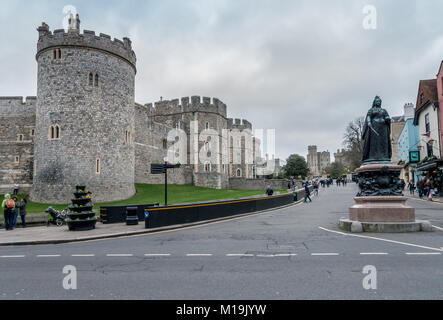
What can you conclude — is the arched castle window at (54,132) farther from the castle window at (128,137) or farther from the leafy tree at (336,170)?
the leafy tree at (336,170)

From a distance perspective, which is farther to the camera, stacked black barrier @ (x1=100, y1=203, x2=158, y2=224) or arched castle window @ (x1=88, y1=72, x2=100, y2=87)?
arched castle window @ (x1=88, y1=72, x2=100, y2=87)

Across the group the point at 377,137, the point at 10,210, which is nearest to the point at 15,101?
the point at 10,210

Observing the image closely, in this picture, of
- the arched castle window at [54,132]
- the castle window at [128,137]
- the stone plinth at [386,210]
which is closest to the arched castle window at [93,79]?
the arched castle window at [54,132]

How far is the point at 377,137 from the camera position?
37.8 ft

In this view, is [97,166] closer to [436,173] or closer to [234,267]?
[234,267]

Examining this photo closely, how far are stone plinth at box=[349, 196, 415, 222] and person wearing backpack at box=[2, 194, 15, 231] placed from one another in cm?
1453

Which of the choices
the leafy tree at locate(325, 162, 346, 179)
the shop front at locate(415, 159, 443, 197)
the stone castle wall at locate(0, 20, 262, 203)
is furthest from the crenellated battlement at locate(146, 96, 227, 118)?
the leafy tree at locate(325, 162, 346, 179)

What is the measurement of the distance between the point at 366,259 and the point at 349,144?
58.0m

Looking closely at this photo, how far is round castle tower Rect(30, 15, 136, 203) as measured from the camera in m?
25.4

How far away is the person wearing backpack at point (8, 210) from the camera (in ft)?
46.3

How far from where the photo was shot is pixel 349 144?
6053 centimetres

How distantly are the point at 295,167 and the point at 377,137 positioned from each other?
71365mm

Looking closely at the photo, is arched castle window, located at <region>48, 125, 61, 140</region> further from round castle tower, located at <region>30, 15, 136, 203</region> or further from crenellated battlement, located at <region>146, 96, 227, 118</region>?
crenellated battlement, located at <region>146, 96, 227, 118</region>
